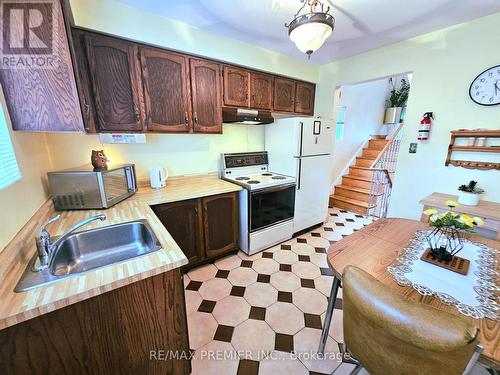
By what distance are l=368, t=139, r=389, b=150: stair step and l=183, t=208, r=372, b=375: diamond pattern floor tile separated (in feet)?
11.2

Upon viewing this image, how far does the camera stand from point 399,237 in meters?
1.38

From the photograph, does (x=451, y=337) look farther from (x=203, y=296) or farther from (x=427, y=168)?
(x=427, y=168)

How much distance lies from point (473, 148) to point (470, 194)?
0.47 meters

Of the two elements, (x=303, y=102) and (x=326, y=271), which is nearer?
(x=326, y=271)

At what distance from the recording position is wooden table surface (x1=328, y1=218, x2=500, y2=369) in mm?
695

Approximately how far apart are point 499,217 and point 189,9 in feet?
9.94

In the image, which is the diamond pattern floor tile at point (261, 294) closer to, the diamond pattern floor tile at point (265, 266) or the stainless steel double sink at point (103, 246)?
the diamond pattern floor tile at point (265, 266)

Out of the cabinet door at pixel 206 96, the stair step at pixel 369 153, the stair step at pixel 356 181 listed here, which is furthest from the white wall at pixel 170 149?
the stair step at pixel 369 153

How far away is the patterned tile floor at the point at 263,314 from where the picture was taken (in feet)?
4.41

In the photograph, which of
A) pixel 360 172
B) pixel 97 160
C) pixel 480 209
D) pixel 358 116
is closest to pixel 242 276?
pixel 97 160

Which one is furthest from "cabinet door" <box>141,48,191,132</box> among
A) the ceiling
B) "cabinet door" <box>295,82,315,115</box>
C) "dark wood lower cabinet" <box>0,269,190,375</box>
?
"cabinet door" <box>295,82,315,115</box>

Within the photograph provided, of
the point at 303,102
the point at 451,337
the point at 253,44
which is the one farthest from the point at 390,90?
the point at 451,337

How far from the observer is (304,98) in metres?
3.06

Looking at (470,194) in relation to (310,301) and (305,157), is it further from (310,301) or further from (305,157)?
(310,301)
